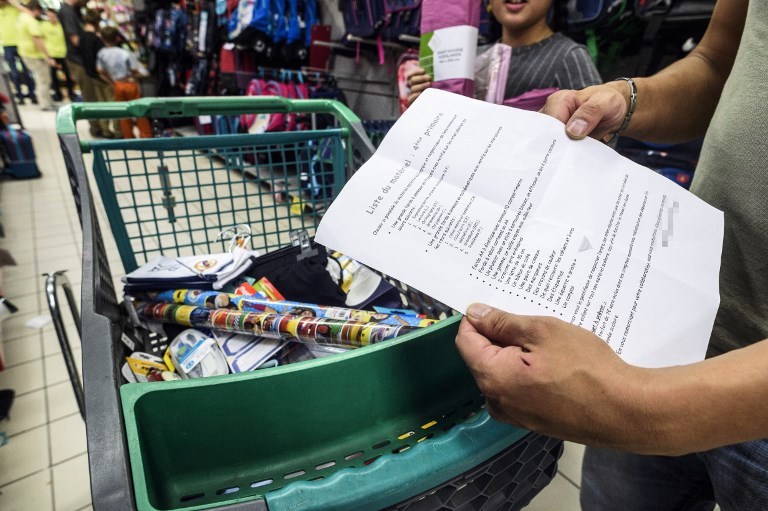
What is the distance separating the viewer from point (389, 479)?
31 centimetres

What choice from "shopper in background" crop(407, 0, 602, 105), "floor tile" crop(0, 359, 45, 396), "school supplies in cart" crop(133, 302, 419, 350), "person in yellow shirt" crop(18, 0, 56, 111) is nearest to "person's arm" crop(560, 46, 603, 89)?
"shopper in background" crop(407, 0, 602, 105)

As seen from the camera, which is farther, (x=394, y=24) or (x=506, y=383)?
(x=394, y=24)

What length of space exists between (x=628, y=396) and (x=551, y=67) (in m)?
1.26

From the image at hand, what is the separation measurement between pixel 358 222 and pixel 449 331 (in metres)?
0.15

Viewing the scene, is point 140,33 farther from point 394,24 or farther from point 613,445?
point 613,445

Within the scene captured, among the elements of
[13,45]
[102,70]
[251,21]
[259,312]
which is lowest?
[259,312]

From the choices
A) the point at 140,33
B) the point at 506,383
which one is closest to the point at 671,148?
the point at 506,383

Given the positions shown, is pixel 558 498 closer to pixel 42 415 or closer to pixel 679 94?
pixel 679 94

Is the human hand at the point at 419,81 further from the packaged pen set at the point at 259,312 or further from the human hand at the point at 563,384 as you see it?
the human hand at the point at 563,384

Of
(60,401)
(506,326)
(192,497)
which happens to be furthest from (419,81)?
(60,401)

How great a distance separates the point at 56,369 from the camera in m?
1.63

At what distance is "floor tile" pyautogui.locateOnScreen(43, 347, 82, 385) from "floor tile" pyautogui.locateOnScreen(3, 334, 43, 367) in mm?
65

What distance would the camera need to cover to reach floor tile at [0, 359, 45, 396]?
5.01 ft

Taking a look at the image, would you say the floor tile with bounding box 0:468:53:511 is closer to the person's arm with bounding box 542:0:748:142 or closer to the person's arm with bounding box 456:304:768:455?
the person's arm with bounding box 456:304:768:455
